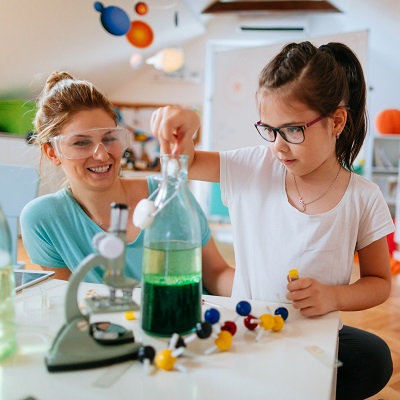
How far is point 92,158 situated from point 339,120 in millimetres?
→ 593

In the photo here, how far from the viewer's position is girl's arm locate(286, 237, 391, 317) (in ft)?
2.44

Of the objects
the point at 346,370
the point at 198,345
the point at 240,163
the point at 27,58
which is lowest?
the point at 346,370

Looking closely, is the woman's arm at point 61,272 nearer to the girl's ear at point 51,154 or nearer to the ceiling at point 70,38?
the girl's ear at point 51,154

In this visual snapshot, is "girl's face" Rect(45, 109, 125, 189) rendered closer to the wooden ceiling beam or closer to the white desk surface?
the white desk surface

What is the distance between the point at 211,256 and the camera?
125cm

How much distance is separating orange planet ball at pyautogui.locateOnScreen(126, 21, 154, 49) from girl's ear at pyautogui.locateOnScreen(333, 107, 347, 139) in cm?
362

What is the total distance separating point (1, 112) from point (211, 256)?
344cm

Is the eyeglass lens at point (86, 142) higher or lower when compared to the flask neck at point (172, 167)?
higher

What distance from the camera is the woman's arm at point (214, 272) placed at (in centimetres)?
121

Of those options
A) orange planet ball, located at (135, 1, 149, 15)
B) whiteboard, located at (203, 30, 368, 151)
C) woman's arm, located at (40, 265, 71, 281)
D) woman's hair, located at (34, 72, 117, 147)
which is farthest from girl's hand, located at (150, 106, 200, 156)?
whiteboard, located at (203, 30, 368, 151)

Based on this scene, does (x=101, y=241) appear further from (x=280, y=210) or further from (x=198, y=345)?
(x=280, y=210)

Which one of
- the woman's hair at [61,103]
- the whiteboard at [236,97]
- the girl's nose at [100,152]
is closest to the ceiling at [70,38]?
the whiteboard at [236,97]

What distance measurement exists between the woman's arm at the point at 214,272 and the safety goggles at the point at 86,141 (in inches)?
15.7

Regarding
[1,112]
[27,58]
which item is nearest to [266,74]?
[27,58]
